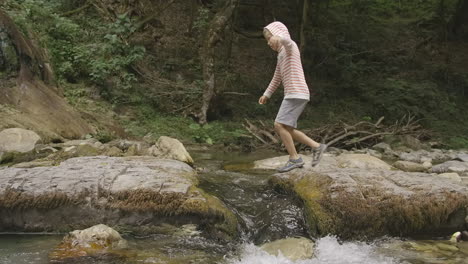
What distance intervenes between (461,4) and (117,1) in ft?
47.1

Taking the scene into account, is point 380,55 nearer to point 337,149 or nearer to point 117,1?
point 337,149

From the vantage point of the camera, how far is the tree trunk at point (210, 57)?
1185 centimetres

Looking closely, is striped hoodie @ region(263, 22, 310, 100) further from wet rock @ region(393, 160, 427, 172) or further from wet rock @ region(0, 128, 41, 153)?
A: wet rock @ region(0, 128, 41, 153)

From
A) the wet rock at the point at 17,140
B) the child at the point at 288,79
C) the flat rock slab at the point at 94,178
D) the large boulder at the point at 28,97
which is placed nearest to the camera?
the flat rock slab at the point at 94,178

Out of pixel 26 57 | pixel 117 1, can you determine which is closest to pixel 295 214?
pixel 26 57

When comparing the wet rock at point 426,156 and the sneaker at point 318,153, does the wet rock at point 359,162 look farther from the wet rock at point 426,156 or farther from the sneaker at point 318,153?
the wet rock at point 426,156

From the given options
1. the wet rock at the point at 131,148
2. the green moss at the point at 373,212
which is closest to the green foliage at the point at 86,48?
the wet rock at the point at 131,148

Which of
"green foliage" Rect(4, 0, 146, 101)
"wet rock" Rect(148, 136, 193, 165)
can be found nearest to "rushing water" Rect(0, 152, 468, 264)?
"wet rock" Rect(148, 136, 193, 165)

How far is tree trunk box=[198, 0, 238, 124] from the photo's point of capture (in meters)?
11.9

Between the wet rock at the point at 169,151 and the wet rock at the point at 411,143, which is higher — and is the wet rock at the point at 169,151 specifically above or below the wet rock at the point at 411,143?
above

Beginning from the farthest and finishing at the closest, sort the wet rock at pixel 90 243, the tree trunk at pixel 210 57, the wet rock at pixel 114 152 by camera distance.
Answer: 1. the tree trunk at pixel 210 57
2. the wet rock at pixel 114 152
3. the wet rock at pixel 90 243

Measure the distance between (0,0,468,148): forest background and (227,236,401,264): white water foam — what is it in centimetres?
566

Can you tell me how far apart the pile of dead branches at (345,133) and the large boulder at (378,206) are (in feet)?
16.0

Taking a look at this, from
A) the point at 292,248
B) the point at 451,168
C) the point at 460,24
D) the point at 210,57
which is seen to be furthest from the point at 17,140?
the point at 460,24
